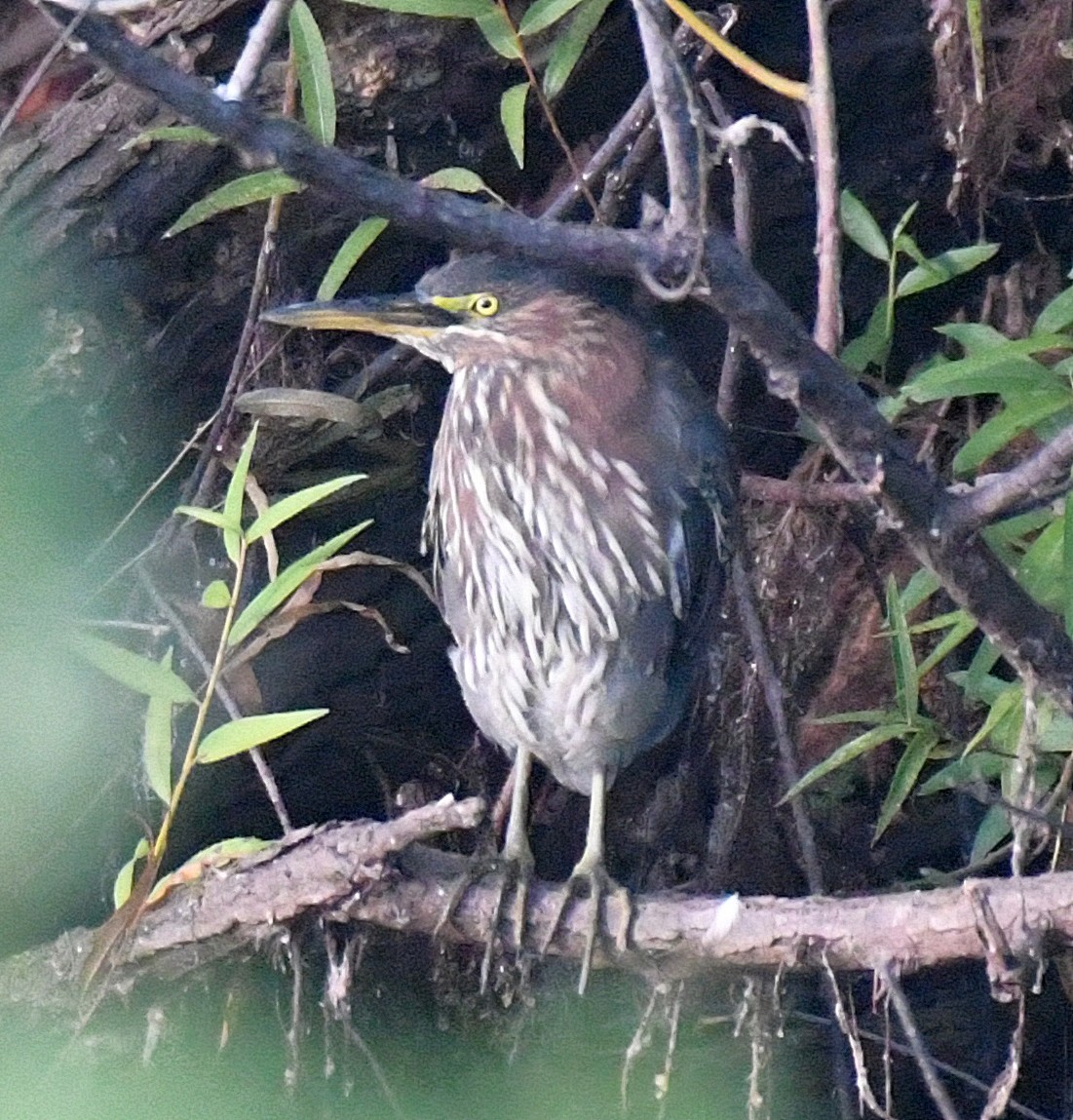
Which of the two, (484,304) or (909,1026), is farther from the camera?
(484,304)

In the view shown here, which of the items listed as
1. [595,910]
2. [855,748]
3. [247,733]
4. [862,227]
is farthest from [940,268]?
[247,733]

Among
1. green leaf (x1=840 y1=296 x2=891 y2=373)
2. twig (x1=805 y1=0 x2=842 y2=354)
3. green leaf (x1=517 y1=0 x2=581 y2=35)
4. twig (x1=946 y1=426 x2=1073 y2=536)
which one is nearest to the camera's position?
twig (x1=946 y1=426 x2=1073 y2=536)

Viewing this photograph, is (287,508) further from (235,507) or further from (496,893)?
(496,893)

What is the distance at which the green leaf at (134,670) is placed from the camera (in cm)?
173

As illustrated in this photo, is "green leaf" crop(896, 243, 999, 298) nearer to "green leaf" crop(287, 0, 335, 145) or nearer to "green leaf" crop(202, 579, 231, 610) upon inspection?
"green leaf" crop(287, 0, 335, 145)

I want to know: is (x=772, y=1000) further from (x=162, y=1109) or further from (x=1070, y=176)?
(x=1070, y=176)

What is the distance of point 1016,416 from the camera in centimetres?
175

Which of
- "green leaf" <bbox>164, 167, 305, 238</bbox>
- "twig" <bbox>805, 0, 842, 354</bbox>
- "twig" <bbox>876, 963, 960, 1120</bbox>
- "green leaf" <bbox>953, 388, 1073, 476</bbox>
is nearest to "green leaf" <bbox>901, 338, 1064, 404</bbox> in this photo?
"green leaf" <bbox>953, 388, 1073, 476</bbox>

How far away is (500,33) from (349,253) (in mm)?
327

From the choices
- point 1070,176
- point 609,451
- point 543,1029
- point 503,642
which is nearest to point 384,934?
point 543,1029

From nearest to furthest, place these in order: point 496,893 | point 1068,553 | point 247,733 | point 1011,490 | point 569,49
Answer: point 1011,490
point 1068,553
point 247,733
point 496,893
point 569,49

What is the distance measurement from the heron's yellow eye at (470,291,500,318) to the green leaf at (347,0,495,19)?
332 millimetres

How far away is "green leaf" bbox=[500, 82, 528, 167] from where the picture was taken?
1.96m

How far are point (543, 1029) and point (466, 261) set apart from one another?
954 millimetres
